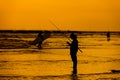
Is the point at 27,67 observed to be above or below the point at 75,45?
below

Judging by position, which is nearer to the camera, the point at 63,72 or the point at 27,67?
the point at 63,72

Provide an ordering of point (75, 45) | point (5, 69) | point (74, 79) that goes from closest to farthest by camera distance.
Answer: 1. point (74, 79)
2. point (75, 45)
3. point (5, 69)

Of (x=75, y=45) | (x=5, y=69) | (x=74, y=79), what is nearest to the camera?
(x=74, y=79)

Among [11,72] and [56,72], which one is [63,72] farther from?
[11,72]

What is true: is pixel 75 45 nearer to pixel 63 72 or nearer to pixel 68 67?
pixel 63 72

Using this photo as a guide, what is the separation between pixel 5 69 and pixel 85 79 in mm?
6051

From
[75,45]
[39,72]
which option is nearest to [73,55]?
[75,45]

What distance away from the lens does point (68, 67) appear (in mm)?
26844

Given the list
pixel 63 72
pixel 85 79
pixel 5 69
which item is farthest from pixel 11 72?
pixel 85 79

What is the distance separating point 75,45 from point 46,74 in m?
2.30

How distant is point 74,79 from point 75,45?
2.77 m

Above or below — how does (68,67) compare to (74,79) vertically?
below

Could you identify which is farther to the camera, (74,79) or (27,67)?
(27,67)

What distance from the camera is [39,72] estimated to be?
2439cm
